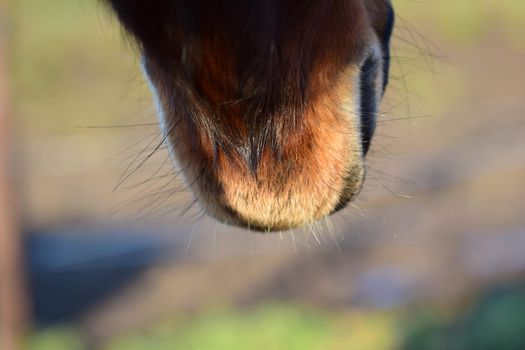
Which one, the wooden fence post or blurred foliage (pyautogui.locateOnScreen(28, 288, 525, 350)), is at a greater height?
the wooden fence post

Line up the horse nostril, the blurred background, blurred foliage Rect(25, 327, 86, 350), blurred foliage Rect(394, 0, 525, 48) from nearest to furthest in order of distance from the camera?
the horse nostril, the blurred background, blurred foliage Rect(25, 327, 86, 350), blurred foliage Rect(394, 0, 525, 48)

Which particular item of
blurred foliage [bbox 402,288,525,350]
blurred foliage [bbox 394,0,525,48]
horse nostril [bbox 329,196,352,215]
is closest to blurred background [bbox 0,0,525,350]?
blurred foliage [bbox 402,288,525,350]

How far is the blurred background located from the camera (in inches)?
129

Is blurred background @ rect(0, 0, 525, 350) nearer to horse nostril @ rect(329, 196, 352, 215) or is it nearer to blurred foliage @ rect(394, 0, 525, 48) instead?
blurred foliage @ rect(394, 0, 525, 48)

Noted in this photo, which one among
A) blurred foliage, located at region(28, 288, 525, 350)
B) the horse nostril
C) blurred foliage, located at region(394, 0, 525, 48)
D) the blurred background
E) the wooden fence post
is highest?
the horse nostril

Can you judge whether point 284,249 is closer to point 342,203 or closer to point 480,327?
point 480,327

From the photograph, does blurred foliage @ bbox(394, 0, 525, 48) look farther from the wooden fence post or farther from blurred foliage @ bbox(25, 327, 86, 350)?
the wooden fence post

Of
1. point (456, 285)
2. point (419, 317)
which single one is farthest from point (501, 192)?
point (419, 317)

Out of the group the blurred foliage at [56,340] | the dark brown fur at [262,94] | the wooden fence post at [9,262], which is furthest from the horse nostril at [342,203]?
the blurred foliage at [56,340]

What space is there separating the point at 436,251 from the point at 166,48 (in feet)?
10.4

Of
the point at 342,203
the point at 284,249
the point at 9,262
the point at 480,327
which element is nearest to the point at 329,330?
the point at 480,327

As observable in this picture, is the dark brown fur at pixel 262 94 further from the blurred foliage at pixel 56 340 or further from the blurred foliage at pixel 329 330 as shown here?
the blurred foliage at pixel 56 340

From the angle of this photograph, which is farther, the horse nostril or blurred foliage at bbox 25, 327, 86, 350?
blurred foliage at bbox 25, 327, 86, 350

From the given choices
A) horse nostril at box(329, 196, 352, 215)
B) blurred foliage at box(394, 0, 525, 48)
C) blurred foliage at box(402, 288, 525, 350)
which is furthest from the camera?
blurred foliage at box(394, 0, 525, 48)
